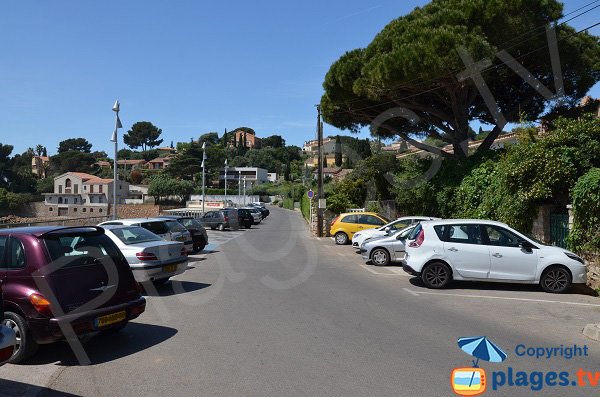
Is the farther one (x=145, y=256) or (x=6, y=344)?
(x=145, y=256)

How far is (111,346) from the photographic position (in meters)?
6.71

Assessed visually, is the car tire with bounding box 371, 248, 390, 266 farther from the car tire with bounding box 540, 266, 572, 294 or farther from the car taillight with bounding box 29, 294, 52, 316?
the car taillight with bounding box 29, 294, 52, 316

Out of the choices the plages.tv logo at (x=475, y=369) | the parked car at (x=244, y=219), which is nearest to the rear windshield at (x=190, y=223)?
the plages.tv logo at (x=475, y=369)

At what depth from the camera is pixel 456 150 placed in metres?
23.5

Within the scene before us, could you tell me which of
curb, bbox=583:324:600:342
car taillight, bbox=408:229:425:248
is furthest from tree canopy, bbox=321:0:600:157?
curb, bbox=583:324:600:342

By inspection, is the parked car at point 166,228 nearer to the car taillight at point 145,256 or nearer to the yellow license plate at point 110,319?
the car taillight at point 145,256

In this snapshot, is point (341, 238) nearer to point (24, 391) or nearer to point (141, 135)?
point (24, 391)

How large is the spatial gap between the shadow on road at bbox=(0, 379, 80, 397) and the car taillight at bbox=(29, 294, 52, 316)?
85 centimetres

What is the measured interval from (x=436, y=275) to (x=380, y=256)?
4.53m

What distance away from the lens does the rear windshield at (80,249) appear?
6.28 m

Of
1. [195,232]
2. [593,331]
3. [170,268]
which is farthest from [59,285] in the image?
[195,232]

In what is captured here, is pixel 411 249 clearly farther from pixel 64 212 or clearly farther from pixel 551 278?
pixel 64 212

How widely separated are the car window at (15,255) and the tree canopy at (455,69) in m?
16.2

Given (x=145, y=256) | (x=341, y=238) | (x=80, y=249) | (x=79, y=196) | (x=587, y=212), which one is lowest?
(x=341, y=238)
